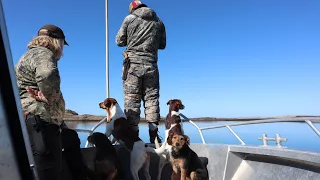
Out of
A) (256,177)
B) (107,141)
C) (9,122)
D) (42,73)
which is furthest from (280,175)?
(9,122)

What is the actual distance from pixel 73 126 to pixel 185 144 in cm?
135

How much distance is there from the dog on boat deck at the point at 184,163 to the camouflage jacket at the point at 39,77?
5.46 ft

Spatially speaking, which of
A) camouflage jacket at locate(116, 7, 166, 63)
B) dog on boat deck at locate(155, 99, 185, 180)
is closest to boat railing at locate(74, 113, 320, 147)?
dog on boat deck at locate(155, 99, 185, 180)

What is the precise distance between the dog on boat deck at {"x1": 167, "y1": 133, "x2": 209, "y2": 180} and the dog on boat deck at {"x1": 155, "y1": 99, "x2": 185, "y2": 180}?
0.19 m

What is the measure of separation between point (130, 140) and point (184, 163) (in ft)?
2.46

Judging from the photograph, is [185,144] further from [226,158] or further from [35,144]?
[35,144]

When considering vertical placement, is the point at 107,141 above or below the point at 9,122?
below

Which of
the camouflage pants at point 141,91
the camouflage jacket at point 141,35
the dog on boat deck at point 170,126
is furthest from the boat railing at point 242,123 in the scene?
the camouflage jacket at point 141,35

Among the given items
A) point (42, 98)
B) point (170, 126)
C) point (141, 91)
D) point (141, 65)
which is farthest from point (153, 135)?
point (42, 98)

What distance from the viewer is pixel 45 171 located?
6.14 ft

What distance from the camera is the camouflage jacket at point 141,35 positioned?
4359 mm

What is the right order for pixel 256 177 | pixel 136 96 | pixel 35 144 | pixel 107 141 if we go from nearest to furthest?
1. pixel 35 144
2. pixel 256 177
3. pixel 107 141
4. pixel 136 96

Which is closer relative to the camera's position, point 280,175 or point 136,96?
point 280,175

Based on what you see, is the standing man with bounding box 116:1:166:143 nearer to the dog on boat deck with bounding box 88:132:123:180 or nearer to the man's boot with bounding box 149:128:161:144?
the man's boot with bounding box 149:128:161:144
